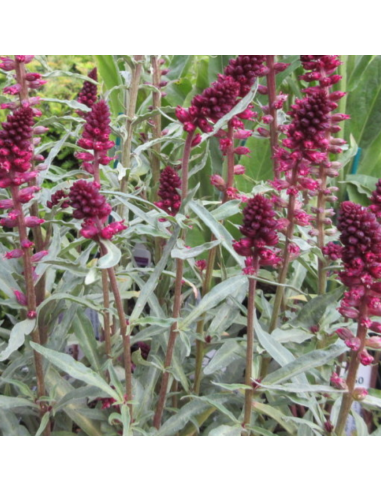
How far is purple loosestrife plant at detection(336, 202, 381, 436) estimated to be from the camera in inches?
38.1

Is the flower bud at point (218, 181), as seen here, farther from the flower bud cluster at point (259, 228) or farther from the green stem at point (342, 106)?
the green stem at point (342, 106)

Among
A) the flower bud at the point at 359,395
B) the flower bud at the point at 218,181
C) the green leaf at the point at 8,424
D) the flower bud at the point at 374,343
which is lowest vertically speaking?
the green leaf at the point at 8,424

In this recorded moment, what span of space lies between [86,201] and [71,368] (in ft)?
1.28

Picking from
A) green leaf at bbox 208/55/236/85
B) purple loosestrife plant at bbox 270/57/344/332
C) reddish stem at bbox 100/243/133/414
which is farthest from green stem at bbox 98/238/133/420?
green leaf at bbox 208/55/236/85

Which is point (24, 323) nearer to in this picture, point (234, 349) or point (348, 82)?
point (234, 349)

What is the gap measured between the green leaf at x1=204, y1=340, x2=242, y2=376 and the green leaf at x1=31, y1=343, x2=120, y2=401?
0.27 meters

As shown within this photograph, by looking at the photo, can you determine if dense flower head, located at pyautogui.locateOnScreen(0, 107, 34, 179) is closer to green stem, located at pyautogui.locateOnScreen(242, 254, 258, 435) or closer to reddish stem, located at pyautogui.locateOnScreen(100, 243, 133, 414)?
reddish stem, located at pyautogui.locateOnScreen(100, 243, 133, 414)

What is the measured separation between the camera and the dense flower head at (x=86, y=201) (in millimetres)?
985

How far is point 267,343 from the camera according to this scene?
121 centimetres

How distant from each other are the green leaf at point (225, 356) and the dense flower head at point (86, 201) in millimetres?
515

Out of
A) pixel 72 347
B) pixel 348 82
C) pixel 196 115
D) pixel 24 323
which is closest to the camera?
pixel 196 115

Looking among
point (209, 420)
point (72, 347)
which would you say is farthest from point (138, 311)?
point (72, 347)

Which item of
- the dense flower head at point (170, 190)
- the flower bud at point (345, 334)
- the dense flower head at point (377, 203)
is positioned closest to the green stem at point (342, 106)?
the dense flower head at point (377, 203)

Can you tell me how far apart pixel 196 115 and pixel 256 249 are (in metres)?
0.32
